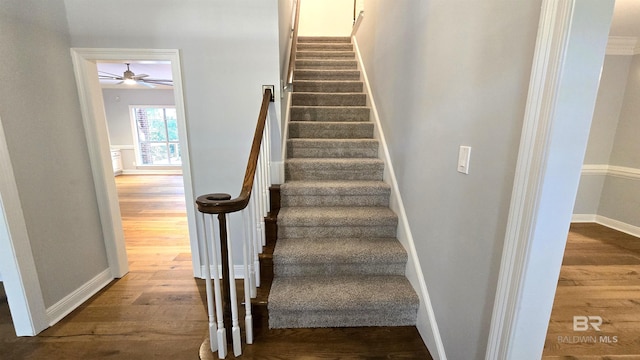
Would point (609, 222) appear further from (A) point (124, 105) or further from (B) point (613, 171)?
(A) point (124, 105)

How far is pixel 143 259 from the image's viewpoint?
2795mm

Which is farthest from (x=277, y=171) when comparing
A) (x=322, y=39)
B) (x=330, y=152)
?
(x=322, y=39)

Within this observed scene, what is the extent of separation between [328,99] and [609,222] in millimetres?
3852

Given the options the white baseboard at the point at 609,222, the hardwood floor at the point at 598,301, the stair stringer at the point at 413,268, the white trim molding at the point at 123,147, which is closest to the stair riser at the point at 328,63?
the stair stringer at the point at 413,268

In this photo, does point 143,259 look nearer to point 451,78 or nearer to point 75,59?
point 75,59

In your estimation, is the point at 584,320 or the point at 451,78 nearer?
the point at 451,78

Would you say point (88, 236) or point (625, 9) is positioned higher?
point (625, 9)

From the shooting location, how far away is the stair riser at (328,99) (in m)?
3.20

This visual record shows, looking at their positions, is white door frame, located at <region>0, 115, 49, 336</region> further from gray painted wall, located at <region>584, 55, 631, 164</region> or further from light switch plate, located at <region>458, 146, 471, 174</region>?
gray painted wall, located at <region>584, 55, 631, 164</region>

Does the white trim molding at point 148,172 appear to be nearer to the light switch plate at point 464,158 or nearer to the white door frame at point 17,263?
the white door frame at point 17,263

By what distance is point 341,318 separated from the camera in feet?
5.72

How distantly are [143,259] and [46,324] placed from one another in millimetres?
978

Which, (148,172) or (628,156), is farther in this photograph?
(148,172)

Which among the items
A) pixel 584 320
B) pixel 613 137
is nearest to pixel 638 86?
pixel 613 137
